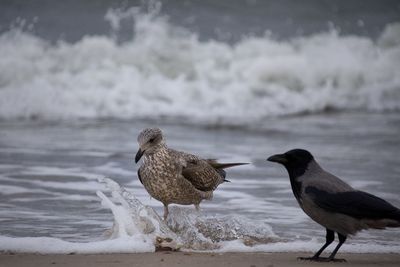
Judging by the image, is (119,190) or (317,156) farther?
(317,156)

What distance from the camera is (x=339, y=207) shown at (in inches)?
236

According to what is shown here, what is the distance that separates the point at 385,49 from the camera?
19188 mm

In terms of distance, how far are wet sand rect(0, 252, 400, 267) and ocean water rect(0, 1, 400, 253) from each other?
0.22 m

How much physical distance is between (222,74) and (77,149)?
649cm

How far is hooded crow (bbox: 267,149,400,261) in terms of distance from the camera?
594 cm

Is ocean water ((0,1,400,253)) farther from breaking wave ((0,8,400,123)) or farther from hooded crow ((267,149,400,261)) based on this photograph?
hooded crow ((267,149,400,261))

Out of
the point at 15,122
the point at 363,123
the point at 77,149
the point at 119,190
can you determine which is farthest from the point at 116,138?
the point at 119,190

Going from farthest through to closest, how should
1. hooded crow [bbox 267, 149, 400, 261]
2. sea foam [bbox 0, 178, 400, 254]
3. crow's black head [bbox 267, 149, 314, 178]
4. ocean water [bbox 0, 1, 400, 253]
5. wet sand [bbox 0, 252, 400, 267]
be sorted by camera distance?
ocean water [bbox 0, 1, 400, 253] → crow's black head [bbox 267, 149, 314, 178] → sea foam [bbox 0, 178, 400, 254] → hooded crow [bbox 267, 149, 400, 261] → wet sand [bbox 0, 252, 400, 267]

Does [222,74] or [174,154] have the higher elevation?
[222,74]

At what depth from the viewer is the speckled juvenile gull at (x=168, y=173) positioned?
718 centimetres

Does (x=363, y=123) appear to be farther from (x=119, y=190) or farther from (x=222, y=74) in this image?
(x=119, y=190)

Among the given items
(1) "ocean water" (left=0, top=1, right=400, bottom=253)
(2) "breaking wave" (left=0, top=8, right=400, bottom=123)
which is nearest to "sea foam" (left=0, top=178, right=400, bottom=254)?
(1) "ocean water" (left=0, top=1, right=400, bottom=253)

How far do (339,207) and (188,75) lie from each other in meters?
11.8

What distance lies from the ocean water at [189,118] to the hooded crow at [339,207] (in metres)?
0.54
